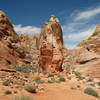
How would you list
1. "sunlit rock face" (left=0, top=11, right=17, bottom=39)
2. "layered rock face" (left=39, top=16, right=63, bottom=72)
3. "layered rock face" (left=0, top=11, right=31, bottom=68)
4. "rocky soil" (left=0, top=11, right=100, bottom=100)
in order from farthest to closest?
"sunlit rock face" (left=0, top=11, right=17, bottom=39) < "layered rock face" (left=0, top=11, right=31, bottom=68) < "layered rock face" (left=39, top=16, right=63, bottom=72) < "rocky soil" (left=0, top=11, right=100, bottom=100)

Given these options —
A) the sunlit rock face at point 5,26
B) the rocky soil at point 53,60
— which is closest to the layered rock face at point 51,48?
the rocky soil at point 53,60

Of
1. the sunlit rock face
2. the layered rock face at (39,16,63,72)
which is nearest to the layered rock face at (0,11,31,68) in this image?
the sunlit rock face

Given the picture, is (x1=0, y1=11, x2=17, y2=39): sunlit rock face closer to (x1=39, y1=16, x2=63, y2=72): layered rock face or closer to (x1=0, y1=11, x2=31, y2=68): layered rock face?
(x1=0, y1=11, x2=31, y2=68): layered rock face

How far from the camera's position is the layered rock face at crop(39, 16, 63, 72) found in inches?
1011

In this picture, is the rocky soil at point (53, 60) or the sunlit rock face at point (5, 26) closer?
the rocky soil at point (53, 60)

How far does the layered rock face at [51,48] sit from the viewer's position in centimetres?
2569

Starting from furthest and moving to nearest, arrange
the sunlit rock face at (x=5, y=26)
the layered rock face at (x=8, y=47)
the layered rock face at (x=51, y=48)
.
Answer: the sunlit rock face at (x=5, y=26), the layered rock face at (x=8, y=47), the layered rock face at (x=51, y=48)

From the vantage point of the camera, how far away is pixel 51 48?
86.0 feet

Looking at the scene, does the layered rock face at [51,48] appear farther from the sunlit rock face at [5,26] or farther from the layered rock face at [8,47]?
the sunlit rock face at [5,26]

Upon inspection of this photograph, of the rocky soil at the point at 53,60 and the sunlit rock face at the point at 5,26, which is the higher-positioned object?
the sunlit rock face at the point at 5,26

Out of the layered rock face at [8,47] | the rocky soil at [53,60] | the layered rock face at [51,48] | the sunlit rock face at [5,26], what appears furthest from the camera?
the sunlit rock face at [5,26]

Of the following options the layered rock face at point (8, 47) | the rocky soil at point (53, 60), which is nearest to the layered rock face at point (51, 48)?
the rocky soil at point (53, 60)

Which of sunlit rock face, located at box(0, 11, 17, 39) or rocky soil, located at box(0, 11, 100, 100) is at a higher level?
sunlit rock face, located at box(0, 11, 17, 39)

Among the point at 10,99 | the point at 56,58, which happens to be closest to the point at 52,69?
the point at 56,58
